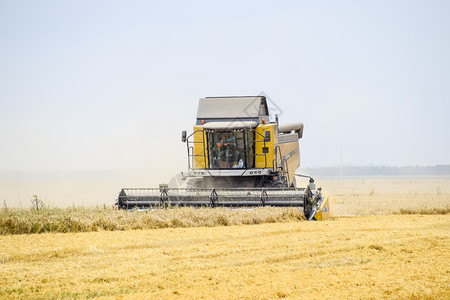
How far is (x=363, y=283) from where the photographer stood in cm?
595

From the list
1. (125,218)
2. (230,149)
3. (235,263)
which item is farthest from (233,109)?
(235,263)

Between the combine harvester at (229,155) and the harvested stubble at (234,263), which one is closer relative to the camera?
the harvested stubble at (234,263)

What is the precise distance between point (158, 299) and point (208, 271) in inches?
47.4

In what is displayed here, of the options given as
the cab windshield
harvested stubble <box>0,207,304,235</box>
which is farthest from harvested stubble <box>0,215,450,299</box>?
the cab windshield

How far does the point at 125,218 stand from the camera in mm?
10656

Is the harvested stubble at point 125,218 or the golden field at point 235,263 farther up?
the harvested stubble at point 125,218

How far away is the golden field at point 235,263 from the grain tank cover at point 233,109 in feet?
14.1

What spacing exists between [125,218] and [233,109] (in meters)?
4.80

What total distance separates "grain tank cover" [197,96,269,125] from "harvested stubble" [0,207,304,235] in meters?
3.49

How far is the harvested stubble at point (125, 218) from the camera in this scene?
10.1 m

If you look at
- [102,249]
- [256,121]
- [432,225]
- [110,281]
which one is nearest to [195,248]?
[102,249]

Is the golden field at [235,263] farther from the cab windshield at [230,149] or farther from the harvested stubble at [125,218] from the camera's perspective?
the cab windshield at [230,149]

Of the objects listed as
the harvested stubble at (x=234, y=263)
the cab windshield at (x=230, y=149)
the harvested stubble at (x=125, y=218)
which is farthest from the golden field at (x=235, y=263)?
the cab windshield at (x=230, y=149)

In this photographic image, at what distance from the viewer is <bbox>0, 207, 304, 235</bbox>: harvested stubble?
10.1m
